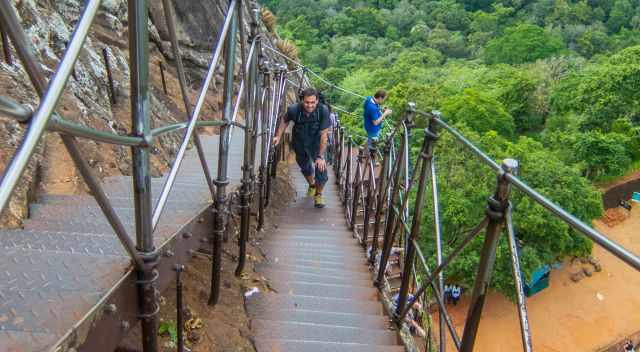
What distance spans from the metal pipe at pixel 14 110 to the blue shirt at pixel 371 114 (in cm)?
615

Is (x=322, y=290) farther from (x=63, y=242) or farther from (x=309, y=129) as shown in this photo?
(x=309, y=129)

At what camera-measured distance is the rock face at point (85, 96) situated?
3.24m

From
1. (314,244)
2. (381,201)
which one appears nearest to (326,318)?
(381,201)

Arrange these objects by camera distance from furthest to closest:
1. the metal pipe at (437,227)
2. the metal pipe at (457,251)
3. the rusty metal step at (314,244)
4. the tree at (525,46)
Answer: the tree at (525,46), the rusty metal step at (314,244), the metal pipe at (437,227), the metal pipe at (457,251)

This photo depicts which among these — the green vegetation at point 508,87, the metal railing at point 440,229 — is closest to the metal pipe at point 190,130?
the metal railing at point 440,229

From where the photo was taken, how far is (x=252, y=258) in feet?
14.1

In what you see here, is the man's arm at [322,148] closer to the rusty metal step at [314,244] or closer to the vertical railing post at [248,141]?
the rusty metal step at [314,244]

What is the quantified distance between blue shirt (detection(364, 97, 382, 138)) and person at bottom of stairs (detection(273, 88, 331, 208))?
1400 mm

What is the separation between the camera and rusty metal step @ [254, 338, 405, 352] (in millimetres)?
2826

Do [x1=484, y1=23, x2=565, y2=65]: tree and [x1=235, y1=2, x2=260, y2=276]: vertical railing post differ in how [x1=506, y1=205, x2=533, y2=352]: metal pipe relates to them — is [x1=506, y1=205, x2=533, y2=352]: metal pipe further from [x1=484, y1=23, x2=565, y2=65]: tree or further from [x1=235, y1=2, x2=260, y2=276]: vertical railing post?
[x1=484, y1=23, x2=565, y2=65]: tree

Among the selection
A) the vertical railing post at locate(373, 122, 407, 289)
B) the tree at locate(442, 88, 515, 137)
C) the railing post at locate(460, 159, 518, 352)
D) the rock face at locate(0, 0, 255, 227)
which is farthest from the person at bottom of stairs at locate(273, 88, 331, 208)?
the tree at locate(442, 88, 515, 137)

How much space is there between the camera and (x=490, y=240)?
1.82 meters

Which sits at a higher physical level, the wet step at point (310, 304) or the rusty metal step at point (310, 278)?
the wet step at point (310, 304)

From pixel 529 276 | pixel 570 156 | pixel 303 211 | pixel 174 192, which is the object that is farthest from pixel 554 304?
pixel 174 192
